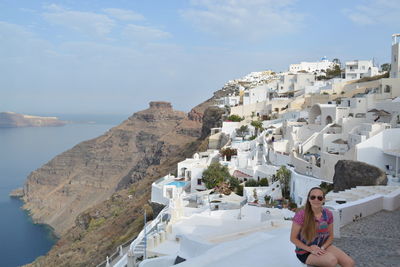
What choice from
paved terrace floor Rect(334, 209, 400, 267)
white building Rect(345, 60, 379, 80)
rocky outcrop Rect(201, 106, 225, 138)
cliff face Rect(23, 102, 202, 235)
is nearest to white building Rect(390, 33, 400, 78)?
white building Rect(345, 60, 379, 80)

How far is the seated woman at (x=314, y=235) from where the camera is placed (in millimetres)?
4316

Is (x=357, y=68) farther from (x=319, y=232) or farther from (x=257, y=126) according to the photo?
(x=319, y=232)

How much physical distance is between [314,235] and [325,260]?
275mm

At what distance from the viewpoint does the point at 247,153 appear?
25359mm

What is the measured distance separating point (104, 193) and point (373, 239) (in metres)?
99.8

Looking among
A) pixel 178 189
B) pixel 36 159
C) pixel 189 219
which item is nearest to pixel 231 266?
pixel 189 219

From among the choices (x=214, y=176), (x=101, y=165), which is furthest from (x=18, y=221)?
(x=214, y=176)

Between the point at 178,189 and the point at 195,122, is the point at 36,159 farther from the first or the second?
the point at 178,189


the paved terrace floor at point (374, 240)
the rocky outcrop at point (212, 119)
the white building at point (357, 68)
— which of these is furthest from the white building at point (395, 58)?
the paved terrace floor at point (374, 240)

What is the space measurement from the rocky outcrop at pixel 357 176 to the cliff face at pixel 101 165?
60.4 metres

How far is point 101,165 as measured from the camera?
115 m

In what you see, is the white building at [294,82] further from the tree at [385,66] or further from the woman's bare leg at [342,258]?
the woman's bare leg at [342,258]

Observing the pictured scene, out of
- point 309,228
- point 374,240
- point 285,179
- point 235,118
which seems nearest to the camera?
point 309,228

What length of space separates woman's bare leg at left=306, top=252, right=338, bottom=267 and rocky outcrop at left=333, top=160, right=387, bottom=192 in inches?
407
